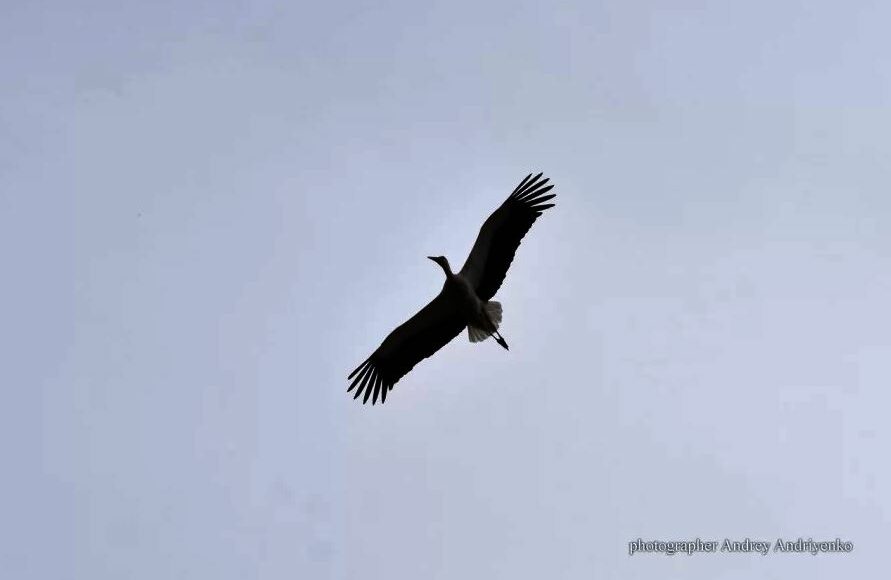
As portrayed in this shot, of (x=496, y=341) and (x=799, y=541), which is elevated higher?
(x=496, y=341)

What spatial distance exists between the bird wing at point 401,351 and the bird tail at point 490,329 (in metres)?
0.32

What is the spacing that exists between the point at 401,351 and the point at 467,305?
1.69 meters

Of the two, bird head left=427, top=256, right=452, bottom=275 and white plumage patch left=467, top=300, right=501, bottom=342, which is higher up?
bird head left=427, top=256, right=452, bottom=275

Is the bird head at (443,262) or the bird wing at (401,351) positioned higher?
the bird head at (443,262)

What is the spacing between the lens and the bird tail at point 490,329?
26.5m

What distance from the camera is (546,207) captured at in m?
26.1

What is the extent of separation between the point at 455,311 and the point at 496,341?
2.96ft

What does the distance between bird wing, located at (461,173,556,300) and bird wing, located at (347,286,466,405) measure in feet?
3.82

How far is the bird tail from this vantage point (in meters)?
26.5

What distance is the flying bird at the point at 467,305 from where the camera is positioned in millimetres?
26141

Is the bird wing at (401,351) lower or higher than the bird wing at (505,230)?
lower

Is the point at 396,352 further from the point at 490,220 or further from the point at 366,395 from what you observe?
the point at 490,220

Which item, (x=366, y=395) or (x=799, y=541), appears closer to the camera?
(x=366, y=395)

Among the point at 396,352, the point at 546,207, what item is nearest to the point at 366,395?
the point at 396,352
